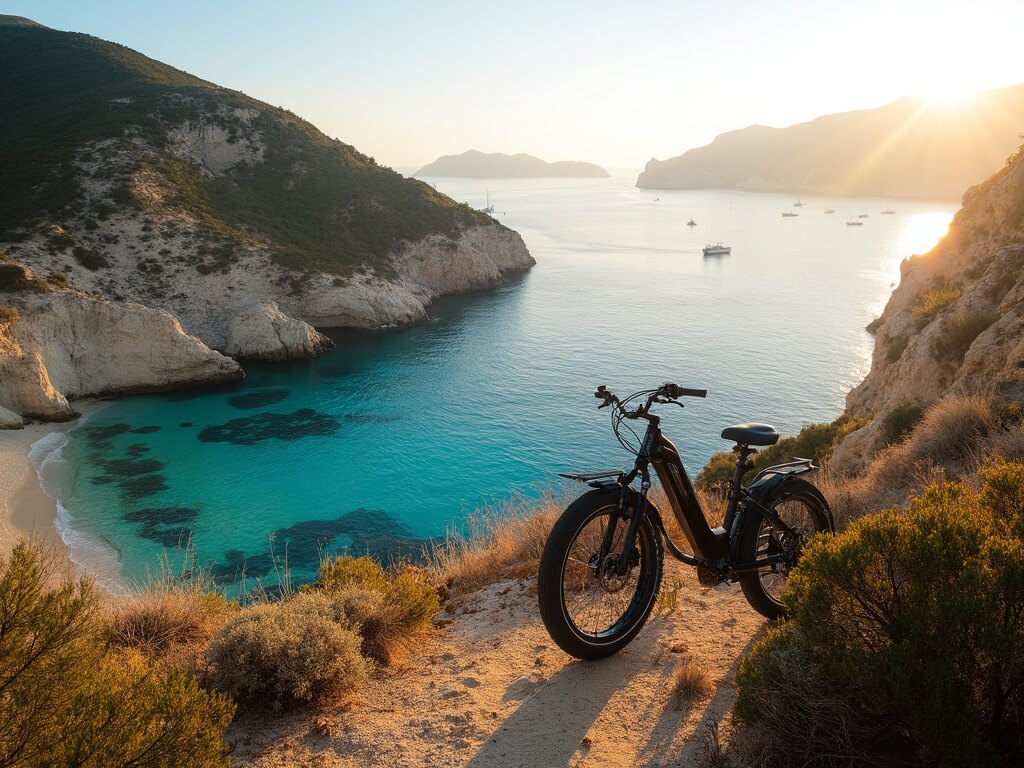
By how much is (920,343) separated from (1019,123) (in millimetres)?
190941

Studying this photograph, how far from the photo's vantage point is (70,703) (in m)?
2.68

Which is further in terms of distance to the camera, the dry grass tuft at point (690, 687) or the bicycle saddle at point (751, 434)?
the bicycle saddle at point (751, 434)

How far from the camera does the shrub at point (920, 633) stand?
260cm

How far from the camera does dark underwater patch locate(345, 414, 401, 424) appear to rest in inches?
1236

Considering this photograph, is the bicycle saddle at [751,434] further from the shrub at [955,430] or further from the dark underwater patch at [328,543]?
the dark underwater patch at [328,543]

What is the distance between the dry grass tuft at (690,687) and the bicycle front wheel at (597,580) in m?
0.56

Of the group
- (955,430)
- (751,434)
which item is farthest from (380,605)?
(955,430)

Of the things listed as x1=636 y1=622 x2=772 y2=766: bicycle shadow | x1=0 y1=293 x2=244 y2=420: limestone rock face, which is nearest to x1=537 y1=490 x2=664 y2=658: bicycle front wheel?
x1=636 y1=622 x2=772 y2=766: bicycle shadow

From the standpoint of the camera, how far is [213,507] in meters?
22.1

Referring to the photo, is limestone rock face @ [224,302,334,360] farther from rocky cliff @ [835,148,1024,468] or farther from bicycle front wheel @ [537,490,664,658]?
bicycle front wheel @ [537,490,664,658]

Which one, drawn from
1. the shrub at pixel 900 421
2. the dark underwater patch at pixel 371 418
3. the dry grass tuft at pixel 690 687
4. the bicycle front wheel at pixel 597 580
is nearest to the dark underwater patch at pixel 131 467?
the dark underwater patch at pixel 371 418

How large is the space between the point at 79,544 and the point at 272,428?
1189cm

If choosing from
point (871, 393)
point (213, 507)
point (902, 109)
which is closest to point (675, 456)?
point (871, 393)

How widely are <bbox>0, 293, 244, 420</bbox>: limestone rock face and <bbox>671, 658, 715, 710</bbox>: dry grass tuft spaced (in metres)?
31.7
